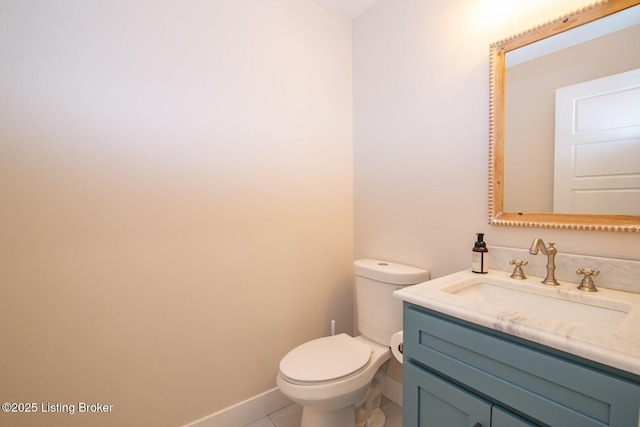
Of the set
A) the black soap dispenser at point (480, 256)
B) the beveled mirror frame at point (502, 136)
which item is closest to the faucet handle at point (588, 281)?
the beveled mirror frame at point (502, 136)

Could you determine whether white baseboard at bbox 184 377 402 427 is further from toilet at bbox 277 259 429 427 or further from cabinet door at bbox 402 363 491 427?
cabinet door at bbox 402 363 491 427

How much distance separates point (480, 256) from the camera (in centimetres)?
114

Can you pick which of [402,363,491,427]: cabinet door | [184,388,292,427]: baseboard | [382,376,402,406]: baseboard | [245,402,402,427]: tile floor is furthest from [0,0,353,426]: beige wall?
[402,363,491,427]: cabinet door

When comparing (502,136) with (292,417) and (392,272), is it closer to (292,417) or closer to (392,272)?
(392,272)

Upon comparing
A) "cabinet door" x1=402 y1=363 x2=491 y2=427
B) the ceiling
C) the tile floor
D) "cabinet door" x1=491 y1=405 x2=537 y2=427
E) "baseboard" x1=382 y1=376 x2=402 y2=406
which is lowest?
the tile floor

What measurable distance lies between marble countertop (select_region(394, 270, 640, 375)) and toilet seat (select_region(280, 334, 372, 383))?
0.50m

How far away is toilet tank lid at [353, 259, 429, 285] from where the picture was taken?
1.37 metres

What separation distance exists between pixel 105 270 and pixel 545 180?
→ 178cm

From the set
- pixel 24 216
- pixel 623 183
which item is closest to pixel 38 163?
pixel 24 216

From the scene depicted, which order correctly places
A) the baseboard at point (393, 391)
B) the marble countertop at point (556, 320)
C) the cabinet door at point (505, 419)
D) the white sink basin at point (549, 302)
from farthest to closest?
the baseboard at point (393, 391) → the white sink basin at point (549, 302) → the cabinet door at point (505, 419) → the marble countertop at point (556, 320)

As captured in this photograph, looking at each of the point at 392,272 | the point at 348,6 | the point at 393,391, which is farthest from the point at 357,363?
the point at 348,6

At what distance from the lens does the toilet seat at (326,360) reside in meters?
1.18

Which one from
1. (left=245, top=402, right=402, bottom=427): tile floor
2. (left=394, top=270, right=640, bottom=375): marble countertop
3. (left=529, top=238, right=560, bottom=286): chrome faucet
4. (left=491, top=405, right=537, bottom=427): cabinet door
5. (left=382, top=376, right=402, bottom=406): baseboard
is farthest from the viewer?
(left=382, top=376, right=402, bottom=406): baseboard

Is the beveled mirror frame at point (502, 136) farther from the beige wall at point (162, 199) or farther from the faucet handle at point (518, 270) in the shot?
the beige wall at point (162, 199)
